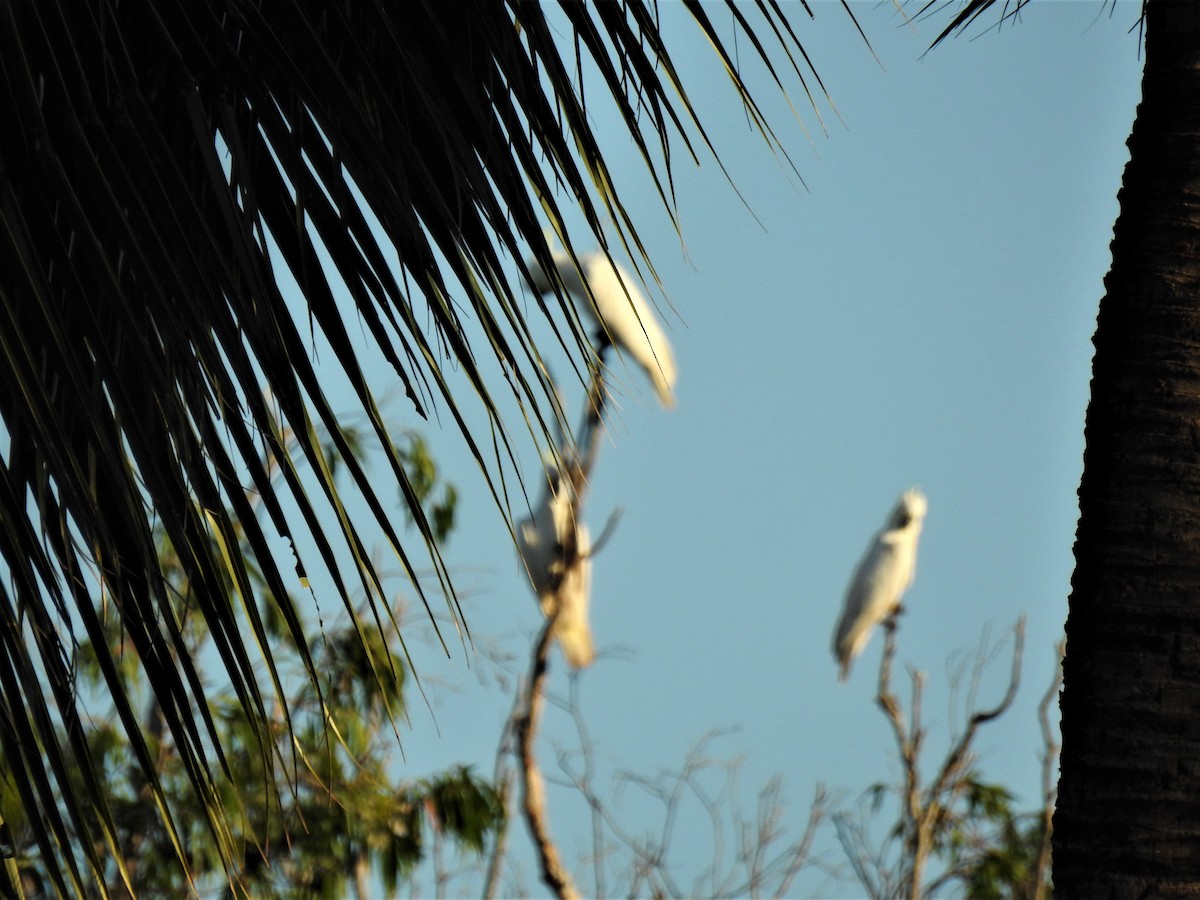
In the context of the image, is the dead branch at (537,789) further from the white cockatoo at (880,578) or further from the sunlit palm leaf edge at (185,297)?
→ the sunlit palm leaf edge at (185,297)

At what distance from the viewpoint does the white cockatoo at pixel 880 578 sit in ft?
27.2

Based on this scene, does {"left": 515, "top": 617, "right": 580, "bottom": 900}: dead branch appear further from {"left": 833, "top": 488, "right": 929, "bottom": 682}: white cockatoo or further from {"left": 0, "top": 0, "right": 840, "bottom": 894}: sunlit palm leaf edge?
{"left": 0, "top": 0, "right": 840, "bottom": 894}: sunlit palm leaf edge

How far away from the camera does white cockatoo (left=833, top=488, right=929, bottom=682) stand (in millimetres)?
8297

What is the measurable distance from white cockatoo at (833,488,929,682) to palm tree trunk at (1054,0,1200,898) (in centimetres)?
674

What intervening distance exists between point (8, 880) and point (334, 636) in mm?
4340

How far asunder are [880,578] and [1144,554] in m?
7.39

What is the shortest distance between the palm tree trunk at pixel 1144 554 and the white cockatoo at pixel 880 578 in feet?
22.1

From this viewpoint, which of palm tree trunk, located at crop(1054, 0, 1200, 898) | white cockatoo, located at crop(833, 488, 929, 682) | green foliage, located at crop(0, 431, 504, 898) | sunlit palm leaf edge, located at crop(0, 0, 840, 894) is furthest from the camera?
white cockatoo, located at crop(833, 488, 929, 682)

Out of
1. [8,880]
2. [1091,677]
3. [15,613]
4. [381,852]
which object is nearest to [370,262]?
[15,613]

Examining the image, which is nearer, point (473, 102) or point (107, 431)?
point (107, 431)

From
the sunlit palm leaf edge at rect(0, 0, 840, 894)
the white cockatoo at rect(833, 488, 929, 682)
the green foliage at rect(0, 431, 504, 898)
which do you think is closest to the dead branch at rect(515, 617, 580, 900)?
the green foliage at rect(0, 431, 504, 898)

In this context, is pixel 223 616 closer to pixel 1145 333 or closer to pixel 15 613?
pixel 15 613

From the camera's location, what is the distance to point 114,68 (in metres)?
0.67

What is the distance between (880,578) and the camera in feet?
27.6
